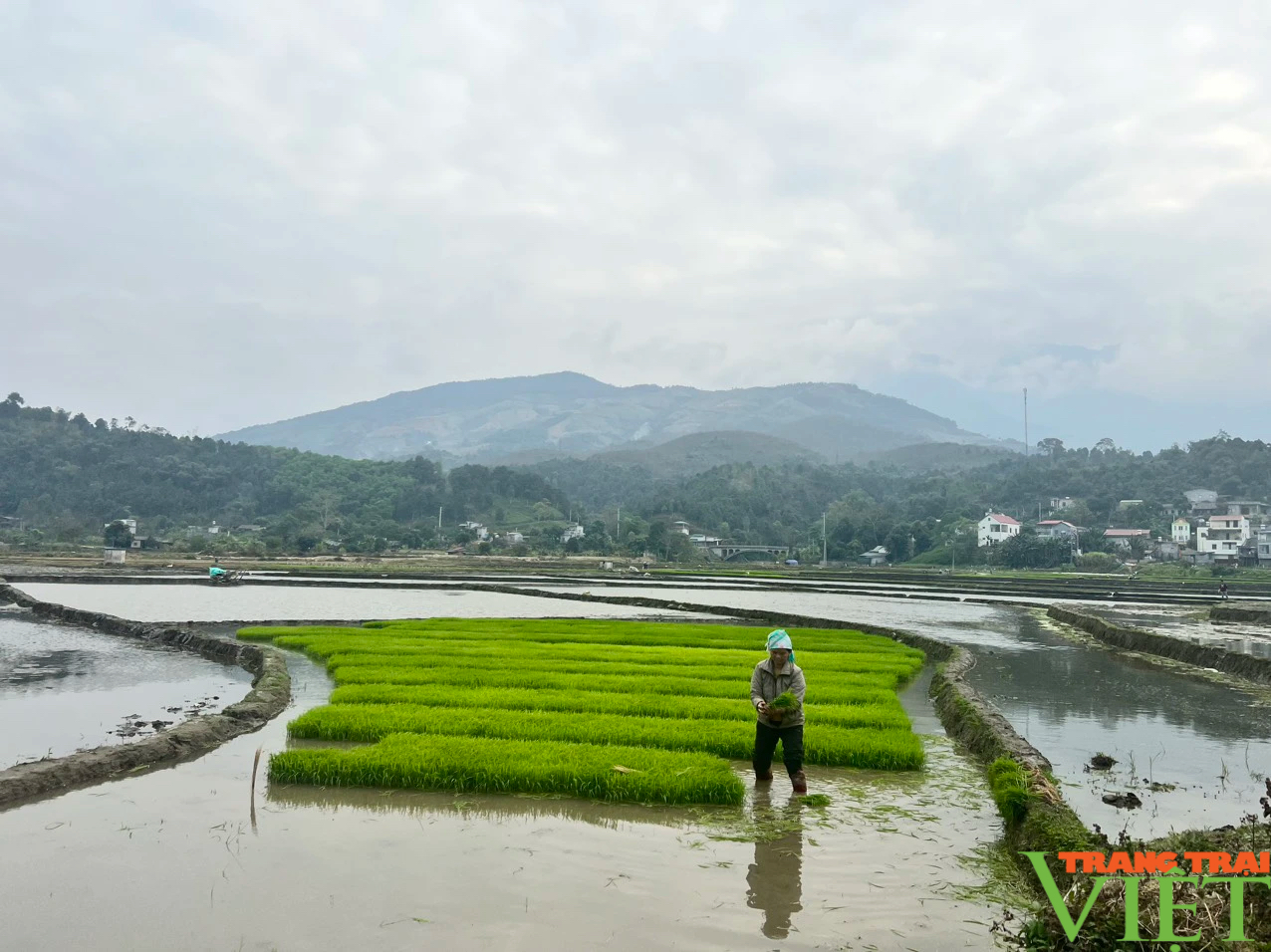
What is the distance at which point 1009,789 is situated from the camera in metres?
7.78

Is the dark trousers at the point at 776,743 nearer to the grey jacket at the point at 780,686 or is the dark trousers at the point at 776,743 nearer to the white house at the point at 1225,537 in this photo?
the grey jacket at the point at 780,686

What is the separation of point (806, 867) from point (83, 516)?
121860 mm

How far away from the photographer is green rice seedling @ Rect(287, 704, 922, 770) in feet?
34.2

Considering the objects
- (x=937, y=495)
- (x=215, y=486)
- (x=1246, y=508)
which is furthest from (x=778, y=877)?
(x=215, y=486)

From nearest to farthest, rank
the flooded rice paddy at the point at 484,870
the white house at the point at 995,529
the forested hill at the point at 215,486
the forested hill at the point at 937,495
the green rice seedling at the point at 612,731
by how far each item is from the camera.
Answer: the flooded rice paddy at the point at 484,870, the green rice seedling at the point at 612,731, the white house at the point at 995,529, the forested hill at the point at 937,495, the forested hill at the point at 215,486

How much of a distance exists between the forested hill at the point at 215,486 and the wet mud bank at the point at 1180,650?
3239 inches

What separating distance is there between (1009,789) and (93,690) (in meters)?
14.2

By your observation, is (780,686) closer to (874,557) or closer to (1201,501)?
(874,557)

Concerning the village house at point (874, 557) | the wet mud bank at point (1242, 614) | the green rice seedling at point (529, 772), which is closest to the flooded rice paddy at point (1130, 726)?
the green rice seedling at point (529, 772)

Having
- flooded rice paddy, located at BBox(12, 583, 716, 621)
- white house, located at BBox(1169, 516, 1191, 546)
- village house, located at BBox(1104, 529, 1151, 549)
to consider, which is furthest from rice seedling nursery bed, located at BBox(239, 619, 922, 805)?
white house, located at BBox(1169, 516, 1191, 546)

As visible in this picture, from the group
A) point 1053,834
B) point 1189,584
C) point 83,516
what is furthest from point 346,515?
point 1053,834

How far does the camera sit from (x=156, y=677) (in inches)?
689

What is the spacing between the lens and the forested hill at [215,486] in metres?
110

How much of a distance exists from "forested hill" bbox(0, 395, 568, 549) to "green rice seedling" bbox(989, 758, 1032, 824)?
95.0m
